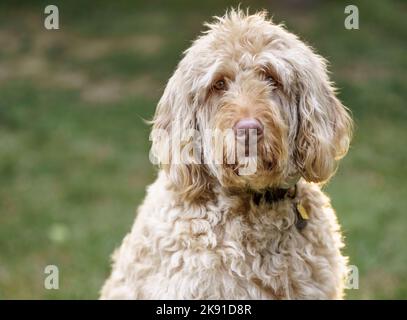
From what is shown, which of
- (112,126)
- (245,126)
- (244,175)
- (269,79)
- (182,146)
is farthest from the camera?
(112,126)

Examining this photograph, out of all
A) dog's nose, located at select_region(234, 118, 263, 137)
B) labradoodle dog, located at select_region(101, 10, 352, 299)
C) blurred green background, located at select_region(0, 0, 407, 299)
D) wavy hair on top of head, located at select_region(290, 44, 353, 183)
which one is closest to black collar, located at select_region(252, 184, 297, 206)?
labradoodle dog, located at select_region(101, 10, 352, 299)

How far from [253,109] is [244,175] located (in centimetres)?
32

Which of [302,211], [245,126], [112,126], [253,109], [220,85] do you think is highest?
[112,126]

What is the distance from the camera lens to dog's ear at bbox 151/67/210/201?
4.01m

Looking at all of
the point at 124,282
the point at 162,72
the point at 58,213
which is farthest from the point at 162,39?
the point at 124,282

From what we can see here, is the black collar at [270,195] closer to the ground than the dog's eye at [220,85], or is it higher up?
closer to the ground

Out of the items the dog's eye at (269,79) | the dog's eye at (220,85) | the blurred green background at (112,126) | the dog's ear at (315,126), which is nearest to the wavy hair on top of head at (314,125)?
the dog's ear at (315,126)

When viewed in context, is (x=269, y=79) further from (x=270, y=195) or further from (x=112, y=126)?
(x=112, y=126)

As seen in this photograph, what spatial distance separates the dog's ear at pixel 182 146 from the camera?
4.01m

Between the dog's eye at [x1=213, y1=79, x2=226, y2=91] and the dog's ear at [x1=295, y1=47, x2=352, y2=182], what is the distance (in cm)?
37

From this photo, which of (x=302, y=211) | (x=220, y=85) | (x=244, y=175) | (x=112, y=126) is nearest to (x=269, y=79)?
(x=220, y=85)

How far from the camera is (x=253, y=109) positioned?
3.75 metres

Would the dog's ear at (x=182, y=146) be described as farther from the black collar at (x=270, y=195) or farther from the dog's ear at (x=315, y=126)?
the dog's ear at (x=315, y=126)

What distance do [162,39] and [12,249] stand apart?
6692 mm
